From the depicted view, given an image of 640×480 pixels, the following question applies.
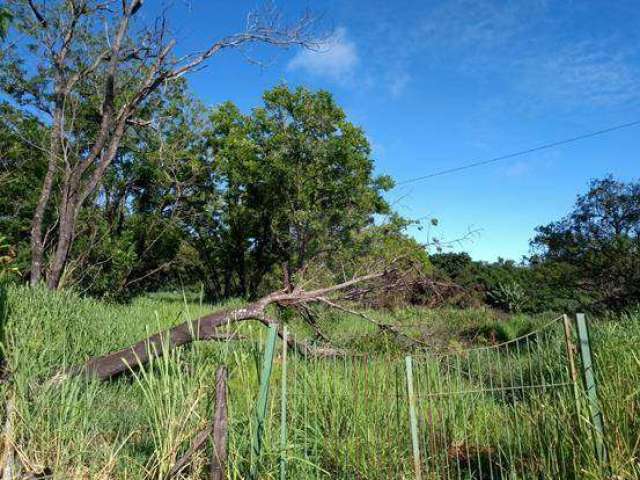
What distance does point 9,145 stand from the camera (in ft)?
50.9

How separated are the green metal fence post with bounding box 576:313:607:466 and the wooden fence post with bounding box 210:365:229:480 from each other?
1.98m

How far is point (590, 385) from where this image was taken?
9.82 feet

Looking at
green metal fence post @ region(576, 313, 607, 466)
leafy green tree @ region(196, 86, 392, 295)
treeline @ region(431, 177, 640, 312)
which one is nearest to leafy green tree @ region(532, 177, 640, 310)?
treeline @ region(431, 177, 640, 312)

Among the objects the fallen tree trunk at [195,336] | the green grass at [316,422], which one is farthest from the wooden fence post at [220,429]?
the fallen tree trunk at [195,336]

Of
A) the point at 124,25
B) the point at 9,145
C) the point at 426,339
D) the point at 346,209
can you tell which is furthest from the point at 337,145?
the point at 9,145

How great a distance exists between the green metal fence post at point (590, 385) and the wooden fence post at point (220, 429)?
1.98 m

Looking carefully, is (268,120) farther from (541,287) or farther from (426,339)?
(541,287)

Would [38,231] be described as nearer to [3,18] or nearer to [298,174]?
[298,174]

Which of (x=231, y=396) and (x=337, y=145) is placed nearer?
(x=231, y=396)

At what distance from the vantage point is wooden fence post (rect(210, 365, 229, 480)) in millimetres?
2736

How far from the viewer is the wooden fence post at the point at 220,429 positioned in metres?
→ 2.74

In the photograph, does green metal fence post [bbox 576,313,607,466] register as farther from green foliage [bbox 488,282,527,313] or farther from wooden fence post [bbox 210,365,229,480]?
green foliage [bbox 488,282,527,313]

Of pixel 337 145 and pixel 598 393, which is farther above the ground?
pixel 337 145

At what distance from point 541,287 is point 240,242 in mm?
13881
